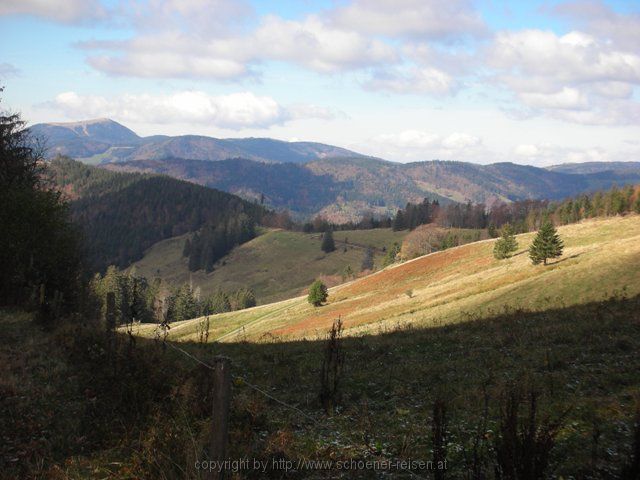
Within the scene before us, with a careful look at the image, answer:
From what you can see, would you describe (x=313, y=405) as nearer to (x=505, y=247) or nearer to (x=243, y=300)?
(x=505, y=247)

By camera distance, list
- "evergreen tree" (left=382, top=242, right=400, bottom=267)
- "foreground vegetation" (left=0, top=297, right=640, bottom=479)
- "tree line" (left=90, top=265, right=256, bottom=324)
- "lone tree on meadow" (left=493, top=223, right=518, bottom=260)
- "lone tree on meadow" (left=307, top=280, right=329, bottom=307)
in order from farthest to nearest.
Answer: "evergreen tree" (left=382, top=242, right=400, bottom=267), "tree line" (left=90, top=265, right=256, bottom=324), "lone tree on meadow" (left=307, top=280, right=329, bottom=307), "lone tree on meadow" (left=493, top=223, right=518, bottom=260), "foreground vegetation" (left=0, top=297, right=640, bottom=479)

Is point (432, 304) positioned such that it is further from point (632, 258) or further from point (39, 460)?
point (39, 460)

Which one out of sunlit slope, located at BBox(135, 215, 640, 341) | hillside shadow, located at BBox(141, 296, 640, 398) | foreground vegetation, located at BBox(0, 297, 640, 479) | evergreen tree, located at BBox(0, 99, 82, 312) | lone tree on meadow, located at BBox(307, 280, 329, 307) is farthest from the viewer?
lone tree on meadow, located at BBox(307, 280, 329, 307)

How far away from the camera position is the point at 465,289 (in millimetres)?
47219

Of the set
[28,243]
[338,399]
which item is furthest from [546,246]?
[28,243]

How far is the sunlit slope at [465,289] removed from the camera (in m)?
32.2

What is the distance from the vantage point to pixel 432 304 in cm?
4275

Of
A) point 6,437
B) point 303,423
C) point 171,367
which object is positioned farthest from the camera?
point 171,367

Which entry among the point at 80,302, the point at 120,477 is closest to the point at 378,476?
the point at 120,477

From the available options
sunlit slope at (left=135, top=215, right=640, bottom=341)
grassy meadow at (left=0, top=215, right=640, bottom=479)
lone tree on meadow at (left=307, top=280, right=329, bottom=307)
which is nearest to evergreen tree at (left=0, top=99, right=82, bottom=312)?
grassy meadow at (left=0, top=215, right=640, bottom=479)

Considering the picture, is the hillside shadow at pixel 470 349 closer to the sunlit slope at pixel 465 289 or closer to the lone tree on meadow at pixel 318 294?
the sunlit slope at pixel 465 289

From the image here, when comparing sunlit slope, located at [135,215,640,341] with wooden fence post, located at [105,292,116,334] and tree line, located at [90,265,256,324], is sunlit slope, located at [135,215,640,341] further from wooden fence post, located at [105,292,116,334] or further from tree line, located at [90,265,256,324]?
tree line, located at [90,265,256,324]

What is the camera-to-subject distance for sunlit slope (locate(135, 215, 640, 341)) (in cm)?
3216

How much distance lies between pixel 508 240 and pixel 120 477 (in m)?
65.7
